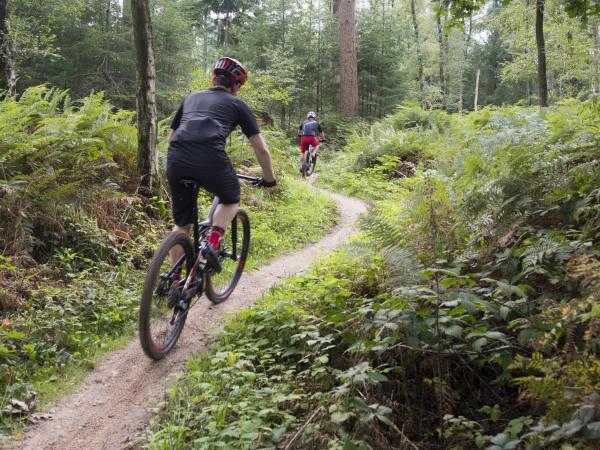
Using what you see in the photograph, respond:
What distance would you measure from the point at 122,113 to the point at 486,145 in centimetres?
603

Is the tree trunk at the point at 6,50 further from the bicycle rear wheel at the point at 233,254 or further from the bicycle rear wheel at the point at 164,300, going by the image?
the bicycle rear wheel at the point at 164,300

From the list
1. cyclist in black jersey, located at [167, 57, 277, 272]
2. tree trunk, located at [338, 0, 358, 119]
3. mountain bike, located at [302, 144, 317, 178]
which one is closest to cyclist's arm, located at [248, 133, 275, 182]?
cyclist in black jersey, located at [167, 57, 277, 272]

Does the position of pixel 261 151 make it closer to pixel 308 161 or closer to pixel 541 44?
pixel 541 44

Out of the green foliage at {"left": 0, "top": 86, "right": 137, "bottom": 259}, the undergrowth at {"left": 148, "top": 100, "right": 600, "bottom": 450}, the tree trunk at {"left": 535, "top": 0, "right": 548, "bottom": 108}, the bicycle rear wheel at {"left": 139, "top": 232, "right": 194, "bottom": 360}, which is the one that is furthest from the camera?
the tree trunk at {"left": 535, "top": 0, "right": 548, "bottom": 108}

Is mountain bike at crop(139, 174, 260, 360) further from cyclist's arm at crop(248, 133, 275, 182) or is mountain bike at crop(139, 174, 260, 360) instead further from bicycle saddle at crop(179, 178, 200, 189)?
cyclist's arm at crop(248, 133, 275, 182)

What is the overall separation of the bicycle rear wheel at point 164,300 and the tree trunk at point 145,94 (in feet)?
11.6

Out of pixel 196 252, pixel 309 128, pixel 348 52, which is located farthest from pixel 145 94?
Answer: pixel 348 52

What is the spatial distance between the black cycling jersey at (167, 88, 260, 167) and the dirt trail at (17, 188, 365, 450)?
1.84 m

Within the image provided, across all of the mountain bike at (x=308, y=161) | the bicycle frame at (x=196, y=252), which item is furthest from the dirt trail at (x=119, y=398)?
the mountain bike at (x=308, y=161)

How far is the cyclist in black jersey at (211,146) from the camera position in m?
4.34

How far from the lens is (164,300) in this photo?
170 inches

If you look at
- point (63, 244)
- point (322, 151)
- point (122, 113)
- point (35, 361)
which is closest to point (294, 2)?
point (322, 151)

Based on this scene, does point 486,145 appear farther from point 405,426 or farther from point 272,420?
point 272,420

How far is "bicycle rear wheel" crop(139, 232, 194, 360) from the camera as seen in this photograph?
4012 mm
